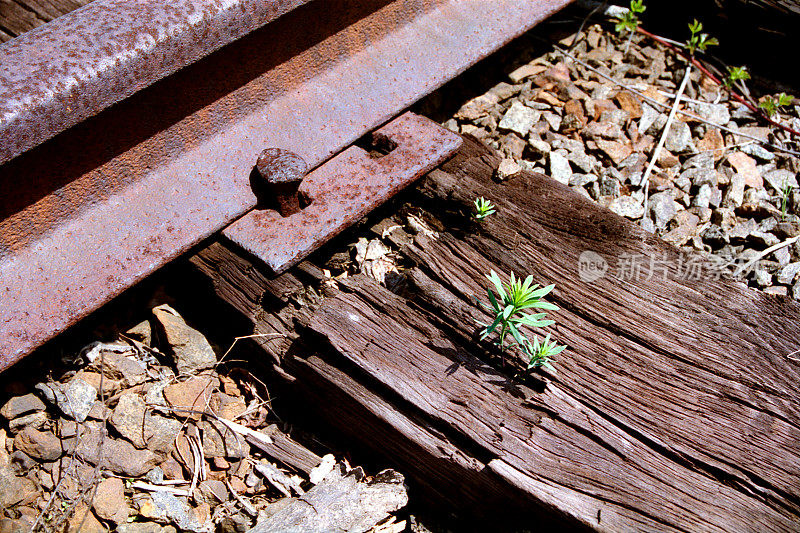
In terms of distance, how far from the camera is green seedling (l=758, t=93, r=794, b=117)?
2727 millimetres

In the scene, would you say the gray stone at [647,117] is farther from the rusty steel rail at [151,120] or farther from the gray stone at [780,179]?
the rusty steel rail at [151,120]

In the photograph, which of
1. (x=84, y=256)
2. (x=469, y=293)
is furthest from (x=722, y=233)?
(x=84, y=256)

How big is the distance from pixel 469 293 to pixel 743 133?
1627mm

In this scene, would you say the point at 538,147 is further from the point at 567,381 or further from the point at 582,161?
the point at 567,381

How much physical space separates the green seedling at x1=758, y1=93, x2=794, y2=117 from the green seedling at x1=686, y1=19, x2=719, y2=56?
1.09 feet

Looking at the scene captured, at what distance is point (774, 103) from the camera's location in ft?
8.98

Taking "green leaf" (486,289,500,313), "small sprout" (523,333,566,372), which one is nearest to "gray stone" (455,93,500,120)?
"green leaf" (486,289,500,313)

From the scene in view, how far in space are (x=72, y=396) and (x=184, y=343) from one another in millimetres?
345

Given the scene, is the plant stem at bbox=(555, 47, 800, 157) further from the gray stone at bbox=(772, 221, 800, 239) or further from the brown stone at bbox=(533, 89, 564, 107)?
the gray stone at bbox=(772, 221, 800, 239)

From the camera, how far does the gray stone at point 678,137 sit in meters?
2.65

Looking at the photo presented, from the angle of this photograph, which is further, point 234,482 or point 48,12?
point 48,12

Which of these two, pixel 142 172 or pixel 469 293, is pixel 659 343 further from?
pixel 142 172

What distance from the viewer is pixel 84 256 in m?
1.78

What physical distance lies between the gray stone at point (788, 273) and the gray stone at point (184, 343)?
75.8 inches
